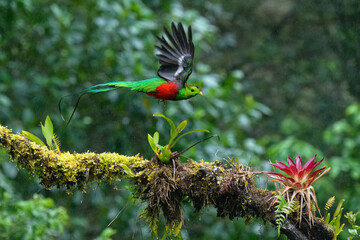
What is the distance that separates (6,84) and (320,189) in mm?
3663

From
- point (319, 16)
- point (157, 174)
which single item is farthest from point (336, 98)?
point (157, 174)

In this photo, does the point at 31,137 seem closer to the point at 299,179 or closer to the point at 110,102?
the point at 299,179

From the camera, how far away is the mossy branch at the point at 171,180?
1871 millimetres

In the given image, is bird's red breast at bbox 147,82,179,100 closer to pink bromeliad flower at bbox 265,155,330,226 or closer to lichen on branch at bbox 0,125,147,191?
lichen on branch at bbox 0,125,147,191

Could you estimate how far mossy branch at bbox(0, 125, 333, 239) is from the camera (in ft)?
6.14

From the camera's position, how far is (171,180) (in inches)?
75.4

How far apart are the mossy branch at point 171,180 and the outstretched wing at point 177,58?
41 cm

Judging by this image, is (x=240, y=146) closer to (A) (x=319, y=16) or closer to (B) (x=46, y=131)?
(B) (x=46, y=131)

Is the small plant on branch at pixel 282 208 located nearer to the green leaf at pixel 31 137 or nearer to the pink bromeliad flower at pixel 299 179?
the pink bromeliad flower at pixel 299 179

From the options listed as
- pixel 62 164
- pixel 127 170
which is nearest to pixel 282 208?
pixel 127 170

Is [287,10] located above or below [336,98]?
above

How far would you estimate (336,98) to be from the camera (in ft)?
24.1

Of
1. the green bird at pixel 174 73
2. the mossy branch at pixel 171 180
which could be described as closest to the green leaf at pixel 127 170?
the mossy branch at pixel 171 180

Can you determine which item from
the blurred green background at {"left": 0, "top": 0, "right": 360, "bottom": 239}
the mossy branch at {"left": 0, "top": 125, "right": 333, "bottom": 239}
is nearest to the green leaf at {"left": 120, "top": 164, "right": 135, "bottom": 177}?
the mossy branch at {"left": 0, "top": 125, "right": 333, "bottom": 239}
